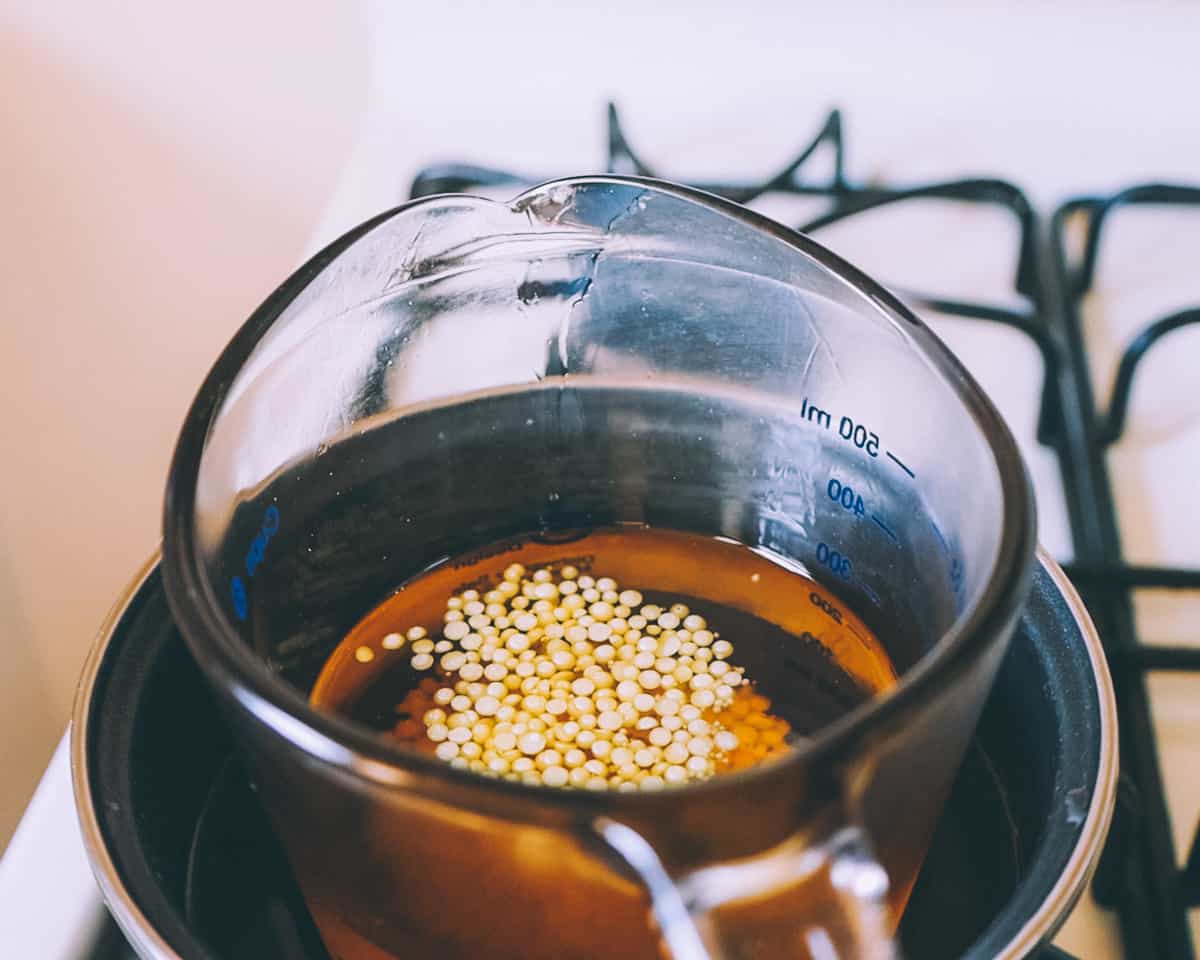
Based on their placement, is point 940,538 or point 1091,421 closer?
point 940,538

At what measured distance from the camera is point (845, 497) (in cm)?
34

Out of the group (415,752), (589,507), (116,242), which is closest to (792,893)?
(415,752)

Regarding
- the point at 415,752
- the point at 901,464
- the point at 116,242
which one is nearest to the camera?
the point at 415,752

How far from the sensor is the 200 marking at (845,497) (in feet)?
1.11

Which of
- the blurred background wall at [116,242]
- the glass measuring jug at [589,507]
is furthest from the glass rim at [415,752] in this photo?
the blurred background wall at [116,242]

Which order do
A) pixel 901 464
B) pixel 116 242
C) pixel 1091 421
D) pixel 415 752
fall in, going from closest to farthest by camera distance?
pixel 415 752 < pixel 901 464 < pixel 1091 421 < pixel 116 242

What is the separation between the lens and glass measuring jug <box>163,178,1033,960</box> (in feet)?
0.67

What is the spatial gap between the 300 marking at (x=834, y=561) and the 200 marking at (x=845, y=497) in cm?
2

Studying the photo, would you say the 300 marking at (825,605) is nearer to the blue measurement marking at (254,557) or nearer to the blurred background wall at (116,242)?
the blue measurement marking at (254,557)

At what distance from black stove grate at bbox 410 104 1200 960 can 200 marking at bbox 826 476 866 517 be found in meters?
0.10

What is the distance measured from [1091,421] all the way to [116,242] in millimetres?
558

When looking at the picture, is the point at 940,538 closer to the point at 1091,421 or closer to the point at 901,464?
the point at 901,464

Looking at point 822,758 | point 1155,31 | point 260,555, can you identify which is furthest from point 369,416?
point 1155,31

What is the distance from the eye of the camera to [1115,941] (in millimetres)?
335
